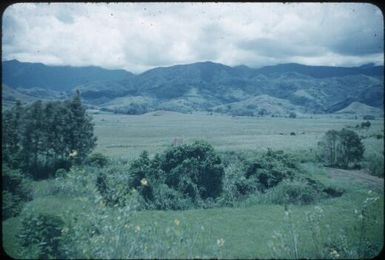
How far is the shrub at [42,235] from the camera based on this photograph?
655 centimetres

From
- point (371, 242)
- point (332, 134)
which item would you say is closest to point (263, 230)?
point (371, 242)

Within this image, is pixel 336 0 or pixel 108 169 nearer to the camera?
pixel 336 0

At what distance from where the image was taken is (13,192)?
9812mm

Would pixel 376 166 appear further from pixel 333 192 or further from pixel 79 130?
pixel 79 130

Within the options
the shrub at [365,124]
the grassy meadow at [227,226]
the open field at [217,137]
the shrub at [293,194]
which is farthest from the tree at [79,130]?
the shrub at [365,124]

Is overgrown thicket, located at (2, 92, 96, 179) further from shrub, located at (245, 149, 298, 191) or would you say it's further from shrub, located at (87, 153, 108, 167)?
shrub, located at (245, 149, 298, 191)

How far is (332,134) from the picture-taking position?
17.7 metres

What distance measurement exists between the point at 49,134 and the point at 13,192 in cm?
752

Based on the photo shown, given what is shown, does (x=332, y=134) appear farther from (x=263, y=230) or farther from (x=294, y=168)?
(x=263, y=230)

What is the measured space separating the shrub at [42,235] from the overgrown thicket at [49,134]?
7.22 metres

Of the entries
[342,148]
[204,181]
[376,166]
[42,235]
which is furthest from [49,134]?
[376,166]

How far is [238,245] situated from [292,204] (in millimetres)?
4230

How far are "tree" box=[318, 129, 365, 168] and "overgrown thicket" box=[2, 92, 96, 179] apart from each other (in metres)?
11.9

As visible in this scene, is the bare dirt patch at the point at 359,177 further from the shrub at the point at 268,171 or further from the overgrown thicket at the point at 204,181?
the shrub at the point at 268,171
